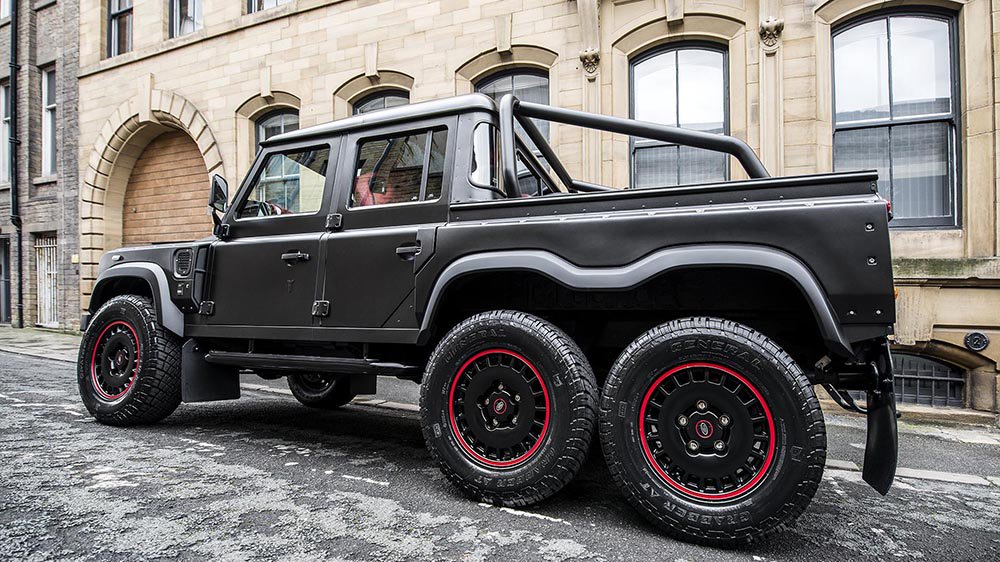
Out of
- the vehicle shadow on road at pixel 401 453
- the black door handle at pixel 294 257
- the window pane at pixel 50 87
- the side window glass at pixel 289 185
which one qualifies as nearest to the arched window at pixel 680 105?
the vehicle shadow on road at pixel 401 453

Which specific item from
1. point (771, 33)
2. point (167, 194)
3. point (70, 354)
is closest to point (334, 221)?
point (771, 33)

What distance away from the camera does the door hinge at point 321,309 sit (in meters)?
3.54

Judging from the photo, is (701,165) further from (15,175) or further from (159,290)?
(15,175)

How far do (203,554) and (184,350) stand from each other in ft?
7.59

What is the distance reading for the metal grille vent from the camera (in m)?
4.20

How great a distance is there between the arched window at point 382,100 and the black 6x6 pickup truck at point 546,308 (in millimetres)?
4876

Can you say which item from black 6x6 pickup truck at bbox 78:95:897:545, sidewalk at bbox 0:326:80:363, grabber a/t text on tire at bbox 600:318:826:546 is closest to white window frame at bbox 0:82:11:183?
sidewalk at bbox 0:326:80:363

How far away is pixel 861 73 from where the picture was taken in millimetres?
6387

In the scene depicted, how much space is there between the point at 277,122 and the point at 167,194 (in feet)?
11.2

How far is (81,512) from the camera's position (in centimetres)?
270

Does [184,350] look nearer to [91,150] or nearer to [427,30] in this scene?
[427,30]

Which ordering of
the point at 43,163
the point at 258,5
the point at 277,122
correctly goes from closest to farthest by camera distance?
the point at 277,122
the point at 258,5
the point at 43,163

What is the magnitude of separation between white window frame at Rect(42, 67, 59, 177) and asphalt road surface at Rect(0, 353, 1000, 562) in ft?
40.7

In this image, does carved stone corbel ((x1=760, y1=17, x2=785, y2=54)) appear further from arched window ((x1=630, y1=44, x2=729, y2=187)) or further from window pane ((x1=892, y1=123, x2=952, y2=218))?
window pane ((x1=892, y1=123, x2=952, y2=218))
